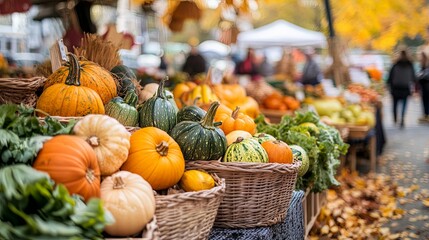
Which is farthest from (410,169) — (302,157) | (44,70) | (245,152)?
(44,70)

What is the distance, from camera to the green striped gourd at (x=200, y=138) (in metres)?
2.94

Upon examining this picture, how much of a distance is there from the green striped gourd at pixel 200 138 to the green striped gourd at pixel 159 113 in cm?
12

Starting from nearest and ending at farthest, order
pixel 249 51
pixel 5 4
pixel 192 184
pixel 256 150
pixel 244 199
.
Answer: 1. pixel 192 184
2. pixel 244 199
3. pixel 256 150
4. pixel 5 4
5. pixel 249 51

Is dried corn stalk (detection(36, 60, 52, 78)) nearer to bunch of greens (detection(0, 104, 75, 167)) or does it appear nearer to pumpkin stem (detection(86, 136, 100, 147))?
bunch of greens (detection(0, 104, 75, 167))

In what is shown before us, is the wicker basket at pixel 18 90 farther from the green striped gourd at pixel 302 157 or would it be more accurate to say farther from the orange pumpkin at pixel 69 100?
the green striped gourd at pixel 302 157

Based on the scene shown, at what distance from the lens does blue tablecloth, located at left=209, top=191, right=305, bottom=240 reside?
2928mm

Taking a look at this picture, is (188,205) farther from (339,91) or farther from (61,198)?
(339,91)

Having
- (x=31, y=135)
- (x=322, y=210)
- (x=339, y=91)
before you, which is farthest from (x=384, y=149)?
(x=31, y=135)

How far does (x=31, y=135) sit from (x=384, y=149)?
908 cm

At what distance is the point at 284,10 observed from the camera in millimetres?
34250

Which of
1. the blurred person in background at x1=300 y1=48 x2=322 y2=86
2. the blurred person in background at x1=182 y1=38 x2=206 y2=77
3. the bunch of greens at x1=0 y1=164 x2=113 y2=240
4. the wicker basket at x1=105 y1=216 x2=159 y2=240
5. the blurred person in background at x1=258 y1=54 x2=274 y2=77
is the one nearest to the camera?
the bunch of greens at x1=0 y1=164 x2=113 y2=240

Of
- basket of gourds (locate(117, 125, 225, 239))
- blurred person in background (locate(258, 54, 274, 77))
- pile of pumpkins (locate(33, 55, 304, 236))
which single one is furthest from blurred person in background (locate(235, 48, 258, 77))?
basket of gourds (locate(117, 125, 225, 239))

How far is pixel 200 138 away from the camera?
294 cm

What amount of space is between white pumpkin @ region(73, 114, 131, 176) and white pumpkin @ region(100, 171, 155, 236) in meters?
0.11
